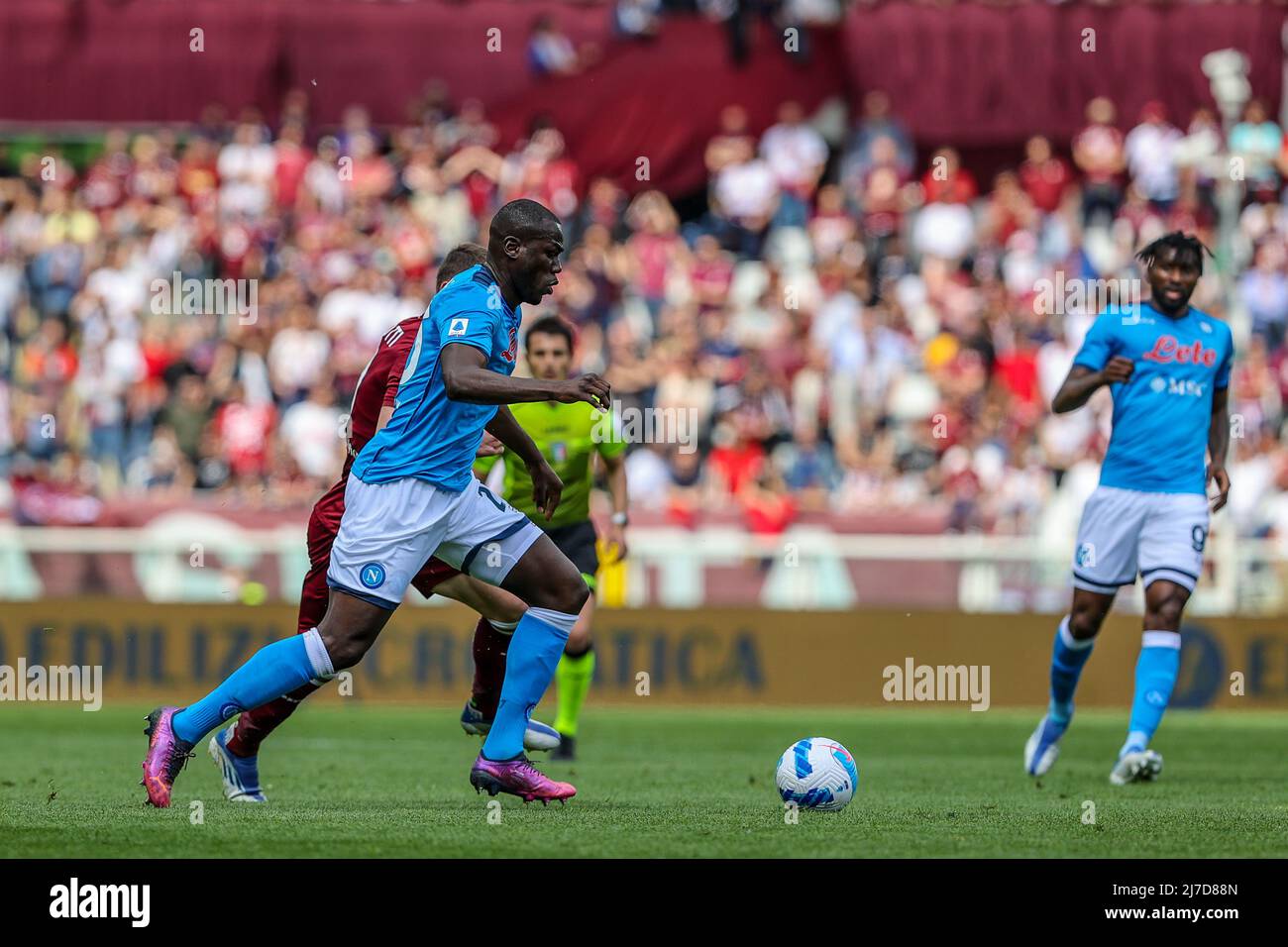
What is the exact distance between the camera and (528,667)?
9844 mm

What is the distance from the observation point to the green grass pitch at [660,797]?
27.6ft

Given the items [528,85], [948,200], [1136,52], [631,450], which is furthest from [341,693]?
[1136,52]

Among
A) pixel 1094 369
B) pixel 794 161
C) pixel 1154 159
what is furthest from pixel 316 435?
pixel 1094 369

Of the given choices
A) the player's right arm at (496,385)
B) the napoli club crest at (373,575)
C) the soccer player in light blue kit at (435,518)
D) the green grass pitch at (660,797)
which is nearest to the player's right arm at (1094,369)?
the green grass pitch at (660,797)

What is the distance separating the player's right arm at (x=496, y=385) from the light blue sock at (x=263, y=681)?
3.98ft

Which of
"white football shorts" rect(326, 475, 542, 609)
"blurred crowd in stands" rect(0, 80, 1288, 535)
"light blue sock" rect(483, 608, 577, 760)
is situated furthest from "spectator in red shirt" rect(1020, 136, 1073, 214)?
"white football shorts" rect(326, 475, 542, 609)

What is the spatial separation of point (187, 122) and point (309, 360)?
23.4ft

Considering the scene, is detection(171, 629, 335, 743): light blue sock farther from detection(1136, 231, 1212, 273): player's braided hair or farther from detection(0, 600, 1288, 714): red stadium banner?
detection(0, 600, 1288, 714): red stadium banner

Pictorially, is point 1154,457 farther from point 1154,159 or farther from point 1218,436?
point 1154,159

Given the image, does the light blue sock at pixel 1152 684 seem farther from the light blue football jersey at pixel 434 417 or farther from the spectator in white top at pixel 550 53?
the spectator in white top at pixel 550 53

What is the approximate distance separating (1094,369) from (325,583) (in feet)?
14.3

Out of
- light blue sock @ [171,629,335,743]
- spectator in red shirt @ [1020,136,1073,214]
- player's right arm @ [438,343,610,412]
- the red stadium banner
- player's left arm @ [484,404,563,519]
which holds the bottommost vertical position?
the red stadium banner

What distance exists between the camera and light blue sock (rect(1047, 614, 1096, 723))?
12.5 meters

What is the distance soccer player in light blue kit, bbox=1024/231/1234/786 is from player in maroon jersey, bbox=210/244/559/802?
328 cm
